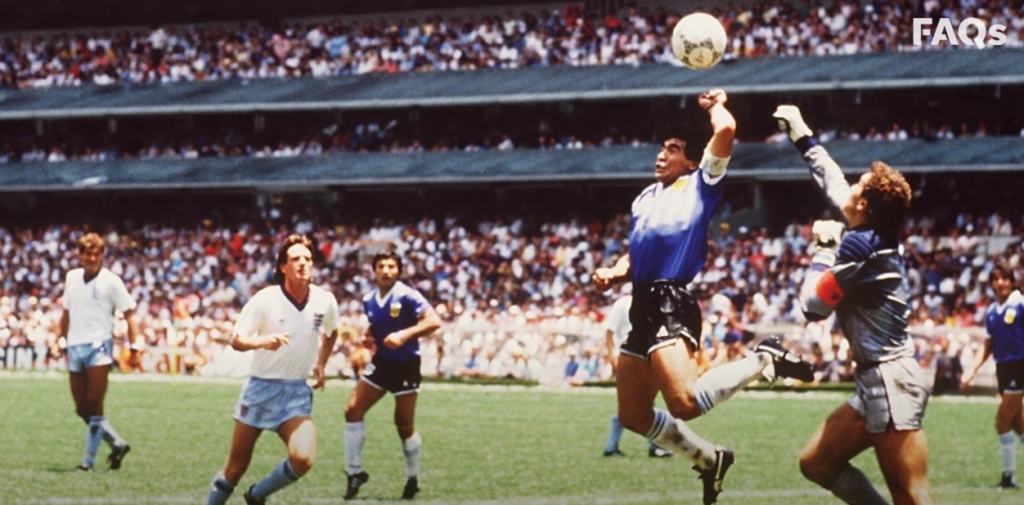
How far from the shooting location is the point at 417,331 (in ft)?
43.2

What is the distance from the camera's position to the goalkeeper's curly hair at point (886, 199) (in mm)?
8086

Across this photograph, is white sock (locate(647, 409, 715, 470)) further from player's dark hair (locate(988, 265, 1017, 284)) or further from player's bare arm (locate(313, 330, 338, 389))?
player's dark hair (locate(988, 265, 1017, 284))

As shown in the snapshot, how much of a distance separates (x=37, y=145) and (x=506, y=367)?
25.8m

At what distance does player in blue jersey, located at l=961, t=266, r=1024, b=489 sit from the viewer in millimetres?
14531

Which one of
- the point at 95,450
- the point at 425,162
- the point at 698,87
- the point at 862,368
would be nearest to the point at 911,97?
the point at 698,87

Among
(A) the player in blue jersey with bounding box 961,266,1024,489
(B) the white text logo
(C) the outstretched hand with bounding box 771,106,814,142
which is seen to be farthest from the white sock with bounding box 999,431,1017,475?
(B) the white text logo

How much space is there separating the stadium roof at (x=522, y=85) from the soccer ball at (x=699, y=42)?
1163 inches

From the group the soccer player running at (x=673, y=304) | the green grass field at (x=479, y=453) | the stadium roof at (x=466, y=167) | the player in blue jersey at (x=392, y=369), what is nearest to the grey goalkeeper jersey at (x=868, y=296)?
the soccer player running at (x=673, y=304)

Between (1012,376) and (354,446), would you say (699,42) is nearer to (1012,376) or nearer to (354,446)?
(354,446)

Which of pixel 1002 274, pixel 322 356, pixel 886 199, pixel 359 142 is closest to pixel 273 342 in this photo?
pixel 322 356

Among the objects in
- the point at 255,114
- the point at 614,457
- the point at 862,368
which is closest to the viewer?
the point at 862,368

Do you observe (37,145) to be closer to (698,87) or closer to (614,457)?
(698,87)

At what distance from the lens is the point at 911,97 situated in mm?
40938

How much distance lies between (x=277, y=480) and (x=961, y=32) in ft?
105
